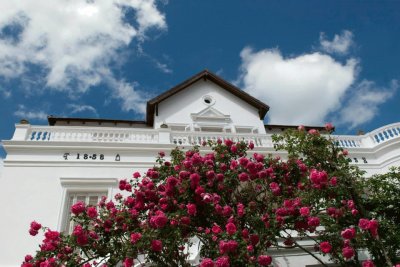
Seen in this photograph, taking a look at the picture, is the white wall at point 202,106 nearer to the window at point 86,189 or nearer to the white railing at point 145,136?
the white railing at point 145,136

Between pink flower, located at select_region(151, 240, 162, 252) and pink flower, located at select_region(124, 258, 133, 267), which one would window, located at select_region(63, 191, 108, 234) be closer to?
pink flower, located at select_region(124, 258, 133, 267)

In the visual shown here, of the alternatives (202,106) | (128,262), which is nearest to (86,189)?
(128,262)

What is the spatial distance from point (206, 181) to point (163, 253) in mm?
1699

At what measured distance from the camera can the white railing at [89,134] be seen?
1234 cm

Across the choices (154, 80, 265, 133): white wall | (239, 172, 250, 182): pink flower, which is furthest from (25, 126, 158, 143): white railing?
(239, 172, 250, 182): pink flower

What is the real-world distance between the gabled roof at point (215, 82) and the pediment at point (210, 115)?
1798 millimetres

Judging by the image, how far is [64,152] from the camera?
11.9 m

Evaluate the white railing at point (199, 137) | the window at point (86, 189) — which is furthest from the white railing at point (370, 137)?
the window at point (86, 189)

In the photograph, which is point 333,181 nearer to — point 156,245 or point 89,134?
point 156,245

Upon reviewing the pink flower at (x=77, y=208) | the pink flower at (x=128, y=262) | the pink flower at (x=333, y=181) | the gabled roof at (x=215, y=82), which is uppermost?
the gabled roof at (x=215, y=82)

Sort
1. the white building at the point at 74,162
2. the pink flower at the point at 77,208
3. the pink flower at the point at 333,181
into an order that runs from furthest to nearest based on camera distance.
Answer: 1. the white building at the point at 74,162
2. the pink flower at the point at 333,181
3. the pink flower at the point at 77,208

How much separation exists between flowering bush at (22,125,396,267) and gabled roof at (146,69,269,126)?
10.2 m

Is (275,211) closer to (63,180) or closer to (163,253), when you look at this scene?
(163,253)

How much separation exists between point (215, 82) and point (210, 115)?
259 centimetres
